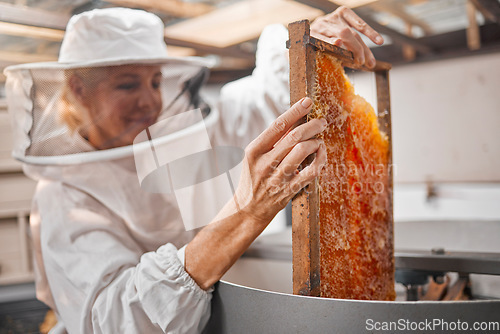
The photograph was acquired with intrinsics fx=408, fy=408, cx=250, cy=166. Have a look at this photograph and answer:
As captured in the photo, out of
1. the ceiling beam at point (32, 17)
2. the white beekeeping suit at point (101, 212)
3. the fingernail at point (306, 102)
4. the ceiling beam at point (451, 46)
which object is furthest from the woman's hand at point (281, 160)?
the ceiling beam at point (451, 46)

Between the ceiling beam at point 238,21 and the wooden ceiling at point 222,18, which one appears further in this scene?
the ceiling beam at point 238,21

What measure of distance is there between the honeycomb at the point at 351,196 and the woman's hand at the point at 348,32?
0.08 meters

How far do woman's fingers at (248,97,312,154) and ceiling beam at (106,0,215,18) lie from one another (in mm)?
699

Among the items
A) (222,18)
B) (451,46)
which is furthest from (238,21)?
(451,46)

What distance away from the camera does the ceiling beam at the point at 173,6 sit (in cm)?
121

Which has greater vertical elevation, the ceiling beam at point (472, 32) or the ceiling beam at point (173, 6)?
the ceiling beam at point (472, 32)

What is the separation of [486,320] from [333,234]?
0.31m

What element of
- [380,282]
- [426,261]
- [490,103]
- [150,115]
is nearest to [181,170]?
[150,115]

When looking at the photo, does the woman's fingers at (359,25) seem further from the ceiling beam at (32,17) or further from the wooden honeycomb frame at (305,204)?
the ceiling beam at (32,17)

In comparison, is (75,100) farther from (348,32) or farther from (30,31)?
(348,32)

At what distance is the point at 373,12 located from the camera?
4.25ft

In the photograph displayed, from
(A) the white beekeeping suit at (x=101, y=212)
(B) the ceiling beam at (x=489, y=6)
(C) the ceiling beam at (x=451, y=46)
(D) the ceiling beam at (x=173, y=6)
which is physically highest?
(C) the ceiling beam at (x=451, y=46)

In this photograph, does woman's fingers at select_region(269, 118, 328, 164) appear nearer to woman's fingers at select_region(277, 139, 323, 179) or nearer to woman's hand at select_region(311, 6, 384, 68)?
woman's fingers at select_region(277, 139, 323, 179)

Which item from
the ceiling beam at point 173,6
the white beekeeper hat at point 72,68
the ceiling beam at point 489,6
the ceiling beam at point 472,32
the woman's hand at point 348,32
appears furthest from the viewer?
→ the ceiling beam at point 472,32
